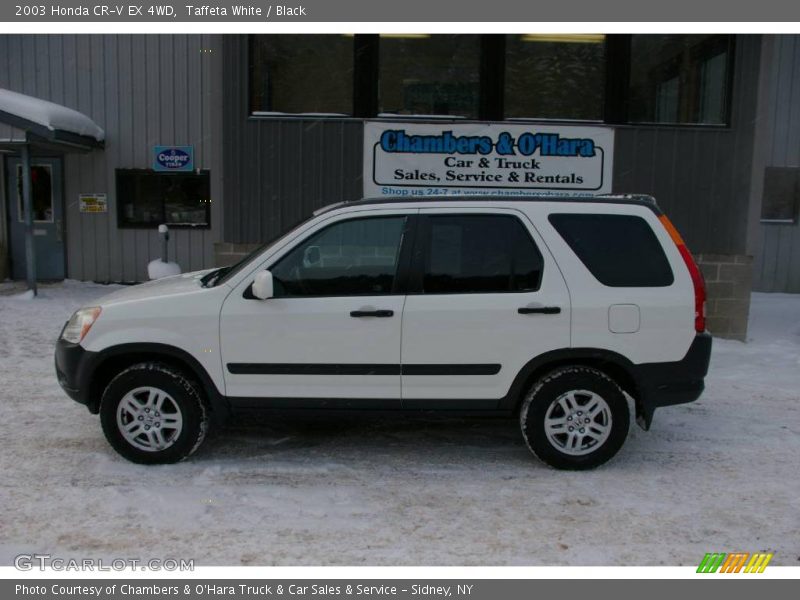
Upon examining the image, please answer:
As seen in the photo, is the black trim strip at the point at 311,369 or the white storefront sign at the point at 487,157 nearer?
the black trim strip at the point at 311,369

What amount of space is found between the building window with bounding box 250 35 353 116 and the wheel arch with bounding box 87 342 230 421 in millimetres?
5635

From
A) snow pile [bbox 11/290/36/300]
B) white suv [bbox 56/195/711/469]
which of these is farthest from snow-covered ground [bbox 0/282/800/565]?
snow pile [bbox 11/290/36/300]

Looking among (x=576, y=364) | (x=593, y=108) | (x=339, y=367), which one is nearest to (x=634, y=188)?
(x=593, y=108)

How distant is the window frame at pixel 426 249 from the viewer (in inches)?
187

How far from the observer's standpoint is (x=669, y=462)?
16.9 ft

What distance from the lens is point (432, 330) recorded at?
15.4 feet

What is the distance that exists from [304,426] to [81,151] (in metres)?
9.79

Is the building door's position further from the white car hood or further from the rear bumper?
the rear bumper

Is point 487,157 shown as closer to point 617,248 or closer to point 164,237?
point 617,248

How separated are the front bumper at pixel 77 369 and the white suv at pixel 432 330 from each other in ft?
0.04

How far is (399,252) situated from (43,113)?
28.9ft

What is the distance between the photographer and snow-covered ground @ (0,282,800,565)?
380 centimetres

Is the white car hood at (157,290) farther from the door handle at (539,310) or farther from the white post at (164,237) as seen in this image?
the white post at (164,237)

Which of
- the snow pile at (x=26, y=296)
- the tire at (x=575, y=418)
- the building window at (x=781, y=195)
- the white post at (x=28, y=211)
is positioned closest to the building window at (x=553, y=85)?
the tire at (x=575, y=418)
